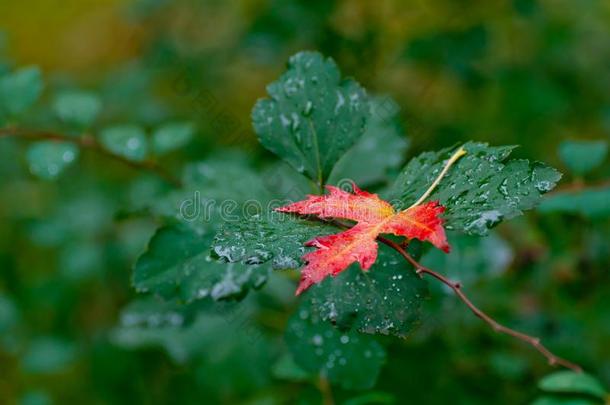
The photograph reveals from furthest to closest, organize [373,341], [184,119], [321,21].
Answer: [184,119] < [321,21] < [373,341]

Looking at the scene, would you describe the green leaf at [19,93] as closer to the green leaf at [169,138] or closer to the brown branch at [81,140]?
the brown branch at [81,140]

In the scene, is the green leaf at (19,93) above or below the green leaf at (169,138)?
below

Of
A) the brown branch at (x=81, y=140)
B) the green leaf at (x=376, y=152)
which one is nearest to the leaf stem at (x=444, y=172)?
the green leaf at (x=376, y=152)

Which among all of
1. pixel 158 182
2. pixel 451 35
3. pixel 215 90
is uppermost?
pixel 451 35

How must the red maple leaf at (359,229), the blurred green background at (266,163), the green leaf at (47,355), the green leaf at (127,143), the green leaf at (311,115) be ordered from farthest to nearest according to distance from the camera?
1. the green leaf at (47,355)
2. the blurred green background at (266,163)
3. the green leaf at (127,143)
4. the green leaf at (311,115)
5. the red maple leaf at (359,229)

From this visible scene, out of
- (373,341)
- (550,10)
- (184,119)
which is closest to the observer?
(373,341)

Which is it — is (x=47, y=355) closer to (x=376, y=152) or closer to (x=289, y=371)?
(x=289, y=371)

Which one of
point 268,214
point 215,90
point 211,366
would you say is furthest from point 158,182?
point 268,214

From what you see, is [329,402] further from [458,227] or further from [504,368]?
[458,227]

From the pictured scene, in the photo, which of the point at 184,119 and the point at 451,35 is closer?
the point at 451,35
